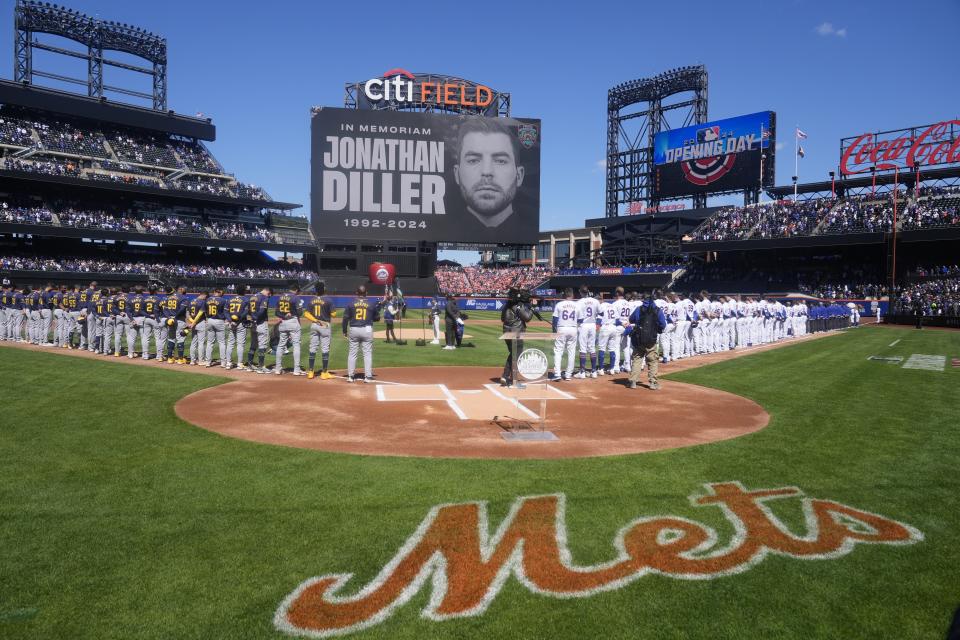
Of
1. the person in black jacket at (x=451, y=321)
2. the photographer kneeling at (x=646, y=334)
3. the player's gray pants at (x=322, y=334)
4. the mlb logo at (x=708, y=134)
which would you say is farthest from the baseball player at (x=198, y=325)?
the mlb logo at (x=708, y=134)

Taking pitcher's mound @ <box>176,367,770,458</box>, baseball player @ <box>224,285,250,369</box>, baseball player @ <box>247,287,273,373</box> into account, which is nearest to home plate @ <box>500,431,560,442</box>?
pitcher's mound @ <box>176,367,770,458</box>

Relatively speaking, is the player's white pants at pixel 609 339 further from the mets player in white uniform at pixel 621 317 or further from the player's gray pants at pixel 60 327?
the player's gray pants at pixel 60 327

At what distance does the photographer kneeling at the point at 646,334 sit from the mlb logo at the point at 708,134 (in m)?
50.0

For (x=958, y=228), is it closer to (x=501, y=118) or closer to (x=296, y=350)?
(x=501, y=118)

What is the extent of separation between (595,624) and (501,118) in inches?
1950

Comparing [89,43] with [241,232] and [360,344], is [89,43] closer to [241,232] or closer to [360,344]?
[241,232]

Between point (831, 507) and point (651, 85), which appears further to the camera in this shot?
point (651, 85)

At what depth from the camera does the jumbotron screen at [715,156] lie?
54.1 metres

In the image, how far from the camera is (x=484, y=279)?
68.1 m

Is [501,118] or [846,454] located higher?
[501,118]

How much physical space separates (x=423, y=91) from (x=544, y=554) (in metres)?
52.5

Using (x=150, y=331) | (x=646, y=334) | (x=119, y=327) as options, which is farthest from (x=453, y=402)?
(x=119, y=327)

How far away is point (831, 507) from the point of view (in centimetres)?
602

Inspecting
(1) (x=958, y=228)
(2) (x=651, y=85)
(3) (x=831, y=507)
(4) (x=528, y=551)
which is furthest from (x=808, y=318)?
(2) (x=651, y=85)
